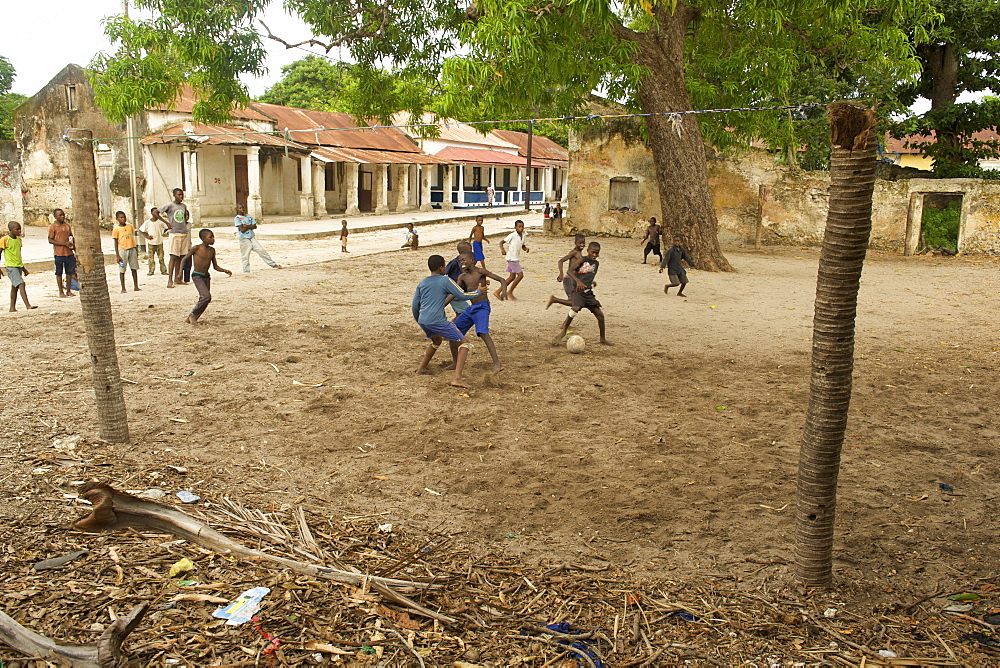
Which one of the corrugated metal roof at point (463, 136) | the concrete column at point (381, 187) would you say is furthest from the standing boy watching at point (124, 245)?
the corrugated metal roof at point (463, 136)

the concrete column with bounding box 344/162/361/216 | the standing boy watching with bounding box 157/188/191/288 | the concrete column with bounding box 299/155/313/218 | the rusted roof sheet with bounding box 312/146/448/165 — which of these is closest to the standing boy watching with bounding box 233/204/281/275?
the standing boy watching with bounding box 157/188/191/288

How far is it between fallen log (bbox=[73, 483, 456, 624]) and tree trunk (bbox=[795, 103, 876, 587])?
1.94 meters

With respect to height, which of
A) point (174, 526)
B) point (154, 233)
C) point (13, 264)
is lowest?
point (174, 526)

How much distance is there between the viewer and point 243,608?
11.5ft

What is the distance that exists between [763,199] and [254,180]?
17.5 meters

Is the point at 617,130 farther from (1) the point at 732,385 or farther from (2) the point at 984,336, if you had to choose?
(1) the point at 732,385

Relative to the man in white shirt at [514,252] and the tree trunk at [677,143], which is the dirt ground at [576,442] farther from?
the tree trunk at [677,143]

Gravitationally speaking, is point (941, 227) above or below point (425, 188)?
below

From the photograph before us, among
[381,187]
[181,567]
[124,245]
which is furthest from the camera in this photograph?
[381,187]

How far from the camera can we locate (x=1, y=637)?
10.2 ft

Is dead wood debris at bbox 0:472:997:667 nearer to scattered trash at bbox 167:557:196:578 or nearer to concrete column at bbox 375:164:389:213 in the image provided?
scattered trash at bbox 167:557:196:578

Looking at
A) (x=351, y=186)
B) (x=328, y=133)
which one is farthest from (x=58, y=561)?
(x=328, y=133)

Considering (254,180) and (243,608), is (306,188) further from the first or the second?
(243,608)

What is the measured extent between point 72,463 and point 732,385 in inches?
232
